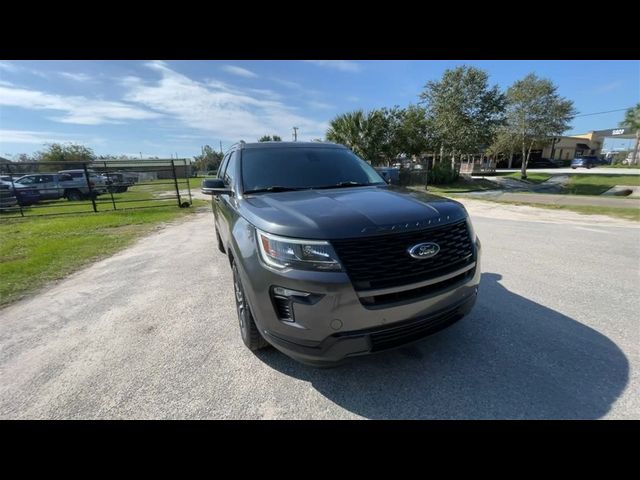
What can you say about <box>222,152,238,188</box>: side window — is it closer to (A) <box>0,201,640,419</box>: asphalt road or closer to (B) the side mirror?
(B) the side mirror

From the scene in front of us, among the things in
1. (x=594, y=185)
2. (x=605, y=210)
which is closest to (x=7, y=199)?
(x=605, y=210)

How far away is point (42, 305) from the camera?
3760mm

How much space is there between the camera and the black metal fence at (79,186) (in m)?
11.9

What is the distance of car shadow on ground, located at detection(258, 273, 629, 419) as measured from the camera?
1.91 m

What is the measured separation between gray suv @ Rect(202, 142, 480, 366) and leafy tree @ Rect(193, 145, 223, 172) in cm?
7672

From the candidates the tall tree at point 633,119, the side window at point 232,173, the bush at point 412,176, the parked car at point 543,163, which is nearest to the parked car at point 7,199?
the side window at point 232,173

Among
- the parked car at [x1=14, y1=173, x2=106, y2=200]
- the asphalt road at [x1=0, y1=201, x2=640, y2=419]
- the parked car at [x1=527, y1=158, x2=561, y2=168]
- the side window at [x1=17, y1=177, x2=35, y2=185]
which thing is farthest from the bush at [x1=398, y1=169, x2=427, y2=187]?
the parked car at [x1=527, y1=158, x2=561, y2=168]

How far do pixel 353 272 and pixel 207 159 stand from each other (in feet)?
285

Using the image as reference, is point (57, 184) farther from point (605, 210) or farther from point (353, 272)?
point (605, 210)
